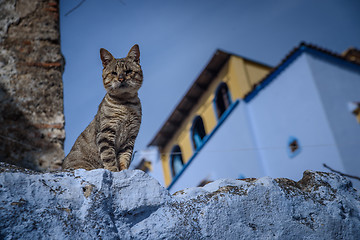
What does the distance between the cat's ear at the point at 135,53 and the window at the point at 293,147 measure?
8.29 m

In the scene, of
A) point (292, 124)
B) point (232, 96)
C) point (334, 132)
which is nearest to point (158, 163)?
point (232, 96)

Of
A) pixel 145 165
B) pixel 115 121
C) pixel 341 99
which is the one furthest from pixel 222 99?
pixel 115 121

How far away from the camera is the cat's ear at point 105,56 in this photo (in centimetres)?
250

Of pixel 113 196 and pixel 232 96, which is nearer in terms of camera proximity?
pixel 113 196

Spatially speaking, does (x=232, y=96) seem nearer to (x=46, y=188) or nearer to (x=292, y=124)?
(x=292, y=124)

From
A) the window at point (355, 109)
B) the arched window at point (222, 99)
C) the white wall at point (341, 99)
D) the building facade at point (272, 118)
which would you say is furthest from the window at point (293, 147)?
the arched window at point (222, 99)

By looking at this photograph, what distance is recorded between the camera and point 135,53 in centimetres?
259

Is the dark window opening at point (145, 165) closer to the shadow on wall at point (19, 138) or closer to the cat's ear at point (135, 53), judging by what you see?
the shadow on wall at point (19, 138)

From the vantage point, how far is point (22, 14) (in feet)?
11.6

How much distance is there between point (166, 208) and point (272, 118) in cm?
1010

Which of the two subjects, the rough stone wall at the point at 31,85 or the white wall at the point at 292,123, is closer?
the rough stone wall at the point at 31,85

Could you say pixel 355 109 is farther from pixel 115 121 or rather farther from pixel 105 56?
pixel 105 56

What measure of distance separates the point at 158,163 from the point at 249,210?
13.7 m

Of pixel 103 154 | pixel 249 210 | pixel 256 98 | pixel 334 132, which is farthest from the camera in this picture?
pixel 256 98
